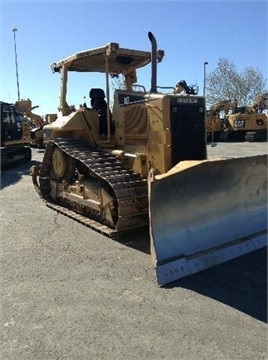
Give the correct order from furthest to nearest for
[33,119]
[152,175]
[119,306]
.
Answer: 1. [33,119]
2. [152,175]
3. [119,306]

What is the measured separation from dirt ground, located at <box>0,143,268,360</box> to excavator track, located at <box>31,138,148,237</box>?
1.23 ft

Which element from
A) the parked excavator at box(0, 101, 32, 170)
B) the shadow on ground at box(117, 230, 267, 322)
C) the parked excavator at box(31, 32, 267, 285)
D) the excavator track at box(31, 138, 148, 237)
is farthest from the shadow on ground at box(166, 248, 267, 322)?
the parked excavator at box(0, 101, 32, 170)

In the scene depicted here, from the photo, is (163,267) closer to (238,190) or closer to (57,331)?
(57,331)

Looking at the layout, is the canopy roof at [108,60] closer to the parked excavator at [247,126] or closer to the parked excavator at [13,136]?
the parked excavator at [13,136]

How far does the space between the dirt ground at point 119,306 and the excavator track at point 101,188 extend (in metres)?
0.37

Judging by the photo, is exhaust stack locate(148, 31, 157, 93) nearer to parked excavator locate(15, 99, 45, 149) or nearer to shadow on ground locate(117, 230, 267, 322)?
shadow on ground locate(117, 230, 267, 322)

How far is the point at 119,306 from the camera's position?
3.93 metres

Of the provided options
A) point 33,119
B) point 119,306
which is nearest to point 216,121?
point 33,119

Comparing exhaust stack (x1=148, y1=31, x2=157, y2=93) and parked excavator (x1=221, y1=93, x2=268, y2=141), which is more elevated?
exhaust stack (x1=148, y1=31, x2=157, y2=93)

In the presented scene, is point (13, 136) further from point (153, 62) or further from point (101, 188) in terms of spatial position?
point (101, 188)

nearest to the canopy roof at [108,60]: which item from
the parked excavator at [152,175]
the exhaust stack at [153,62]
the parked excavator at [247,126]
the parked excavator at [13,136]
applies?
the parked excavator at [152,175]

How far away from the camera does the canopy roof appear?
22.5 feet

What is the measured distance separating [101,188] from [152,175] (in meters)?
1.92

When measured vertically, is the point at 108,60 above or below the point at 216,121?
above
